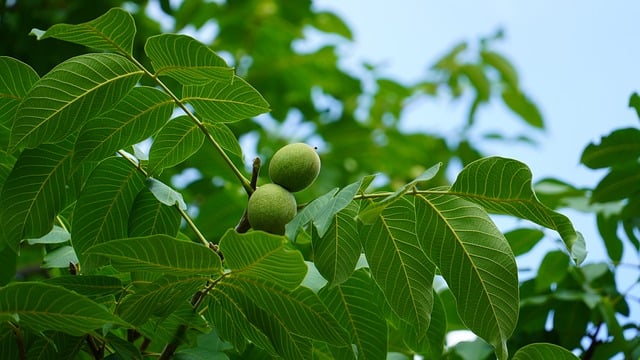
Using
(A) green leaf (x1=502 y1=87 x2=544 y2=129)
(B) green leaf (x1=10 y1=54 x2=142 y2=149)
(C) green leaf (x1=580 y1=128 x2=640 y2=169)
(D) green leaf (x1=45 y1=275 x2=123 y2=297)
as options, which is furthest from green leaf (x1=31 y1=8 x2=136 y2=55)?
(A) green leaf (x1=502 y1=87 x2=544 y2=129)

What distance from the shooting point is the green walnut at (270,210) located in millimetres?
1241

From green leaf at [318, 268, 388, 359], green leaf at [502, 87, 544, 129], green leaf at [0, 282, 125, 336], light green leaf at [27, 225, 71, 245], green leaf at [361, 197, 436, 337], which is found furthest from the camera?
green leaf at [502, 87, 544, 129]

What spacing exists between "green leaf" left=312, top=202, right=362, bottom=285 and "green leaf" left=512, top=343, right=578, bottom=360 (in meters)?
0.35

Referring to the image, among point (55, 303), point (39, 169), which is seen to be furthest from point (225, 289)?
point (39, 169)

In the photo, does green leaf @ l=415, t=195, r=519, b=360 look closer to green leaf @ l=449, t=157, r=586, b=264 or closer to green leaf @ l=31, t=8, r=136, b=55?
green leaf @ l=449, t=157, r=586, b=264

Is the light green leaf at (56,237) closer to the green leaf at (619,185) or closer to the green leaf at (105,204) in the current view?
the green leaf at (105,204)

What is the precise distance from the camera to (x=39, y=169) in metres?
1.32

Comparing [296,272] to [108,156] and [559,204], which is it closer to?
[108,156]

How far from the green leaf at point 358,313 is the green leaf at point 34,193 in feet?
1.63

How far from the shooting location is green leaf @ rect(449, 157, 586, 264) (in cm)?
120

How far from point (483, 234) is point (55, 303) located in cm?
65

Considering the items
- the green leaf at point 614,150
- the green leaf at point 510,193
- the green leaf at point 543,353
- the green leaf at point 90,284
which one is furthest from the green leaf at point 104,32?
the green leaf at point 614,150

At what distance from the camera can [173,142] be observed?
1396mm

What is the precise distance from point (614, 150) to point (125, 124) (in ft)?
4.42
